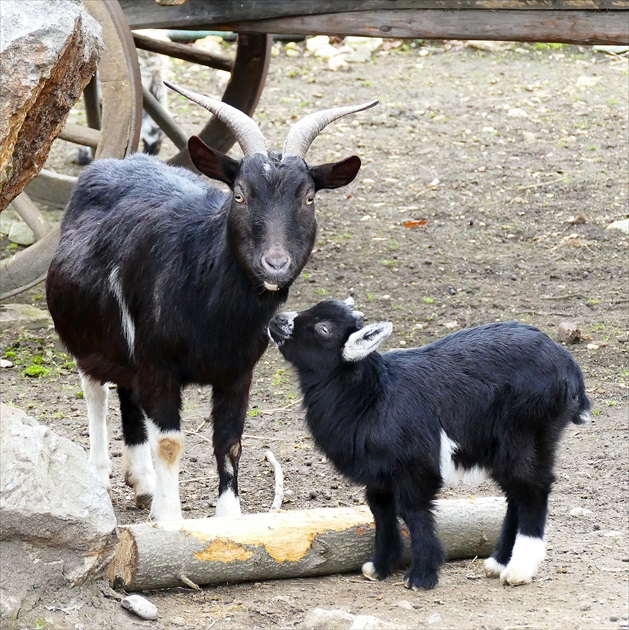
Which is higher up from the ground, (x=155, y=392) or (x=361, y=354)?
(x=361, y=354)

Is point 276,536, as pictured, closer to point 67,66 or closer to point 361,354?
point 361,354

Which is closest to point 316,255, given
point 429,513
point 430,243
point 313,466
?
point 430,243

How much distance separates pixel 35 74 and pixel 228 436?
206cm

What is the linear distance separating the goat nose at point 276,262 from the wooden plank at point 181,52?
4.54 metres

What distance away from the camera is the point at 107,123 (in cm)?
720

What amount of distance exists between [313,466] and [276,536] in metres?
1.71

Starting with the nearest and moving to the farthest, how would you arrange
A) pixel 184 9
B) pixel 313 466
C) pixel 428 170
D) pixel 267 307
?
1. pixel 267 307
2. pixel 313 466
3. pixel 184 9
4. pixel 428 170

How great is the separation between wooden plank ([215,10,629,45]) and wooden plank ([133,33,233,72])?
1.78 metres

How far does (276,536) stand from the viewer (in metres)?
4.77

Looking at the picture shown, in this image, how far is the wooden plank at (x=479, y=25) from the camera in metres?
7.22

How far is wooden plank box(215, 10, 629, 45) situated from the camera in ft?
23.7

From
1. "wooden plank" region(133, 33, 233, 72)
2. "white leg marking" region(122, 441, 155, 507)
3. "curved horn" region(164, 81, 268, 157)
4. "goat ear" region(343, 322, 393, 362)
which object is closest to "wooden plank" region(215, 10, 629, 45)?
"wooden plank" region(133, 33, 233, 72)

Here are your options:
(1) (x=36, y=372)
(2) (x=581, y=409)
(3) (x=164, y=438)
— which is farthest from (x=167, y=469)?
(1) (x=36, y=372)

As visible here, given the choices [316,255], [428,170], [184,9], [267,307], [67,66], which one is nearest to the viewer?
[67,66]
